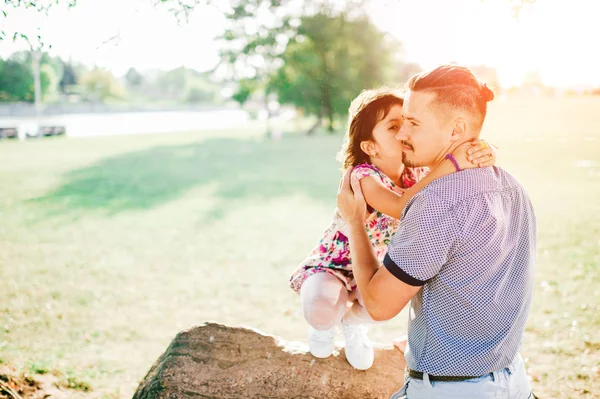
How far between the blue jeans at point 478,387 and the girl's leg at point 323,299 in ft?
2.99

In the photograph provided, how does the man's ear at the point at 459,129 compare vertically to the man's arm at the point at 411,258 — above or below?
above

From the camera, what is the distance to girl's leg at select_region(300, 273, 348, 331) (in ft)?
9.57

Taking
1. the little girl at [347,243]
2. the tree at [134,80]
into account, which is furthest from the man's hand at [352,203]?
the tree at [134,80]

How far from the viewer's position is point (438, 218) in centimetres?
183

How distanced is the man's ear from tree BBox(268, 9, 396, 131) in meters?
22.7

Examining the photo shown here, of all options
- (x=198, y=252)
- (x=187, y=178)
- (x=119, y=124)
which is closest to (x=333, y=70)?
(x=187, y=178)

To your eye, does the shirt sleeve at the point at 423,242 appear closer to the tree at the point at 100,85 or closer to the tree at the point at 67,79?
the tree at the point at 67,79

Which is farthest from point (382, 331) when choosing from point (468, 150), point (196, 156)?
point (196, 156)

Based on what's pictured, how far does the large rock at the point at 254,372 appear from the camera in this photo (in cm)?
303

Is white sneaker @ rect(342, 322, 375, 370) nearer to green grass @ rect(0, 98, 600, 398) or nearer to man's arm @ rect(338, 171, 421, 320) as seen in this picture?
man's arm @ rect(338, 171, 421, 320)

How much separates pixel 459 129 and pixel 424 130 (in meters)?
0.14

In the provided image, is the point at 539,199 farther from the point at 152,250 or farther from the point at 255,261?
the point at 152,250

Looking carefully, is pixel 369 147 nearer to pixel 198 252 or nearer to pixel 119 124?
pixel 198 252

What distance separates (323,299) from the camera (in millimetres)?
2908
